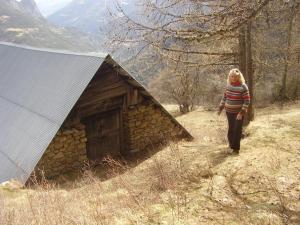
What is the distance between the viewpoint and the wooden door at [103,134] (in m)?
10.1

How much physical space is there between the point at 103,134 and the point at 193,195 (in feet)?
17.0

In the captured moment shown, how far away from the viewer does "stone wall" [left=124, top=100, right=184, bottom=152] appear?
1073cm

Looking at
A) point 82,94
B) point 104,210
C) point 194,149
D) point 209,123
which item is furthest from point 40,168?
point 209,123

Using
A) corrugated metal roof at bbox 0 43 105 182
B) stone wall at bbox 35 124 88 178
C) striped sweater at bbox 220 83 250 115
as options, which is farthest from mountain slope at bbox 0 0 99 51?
striped sweater at bbox 220 83 250 115

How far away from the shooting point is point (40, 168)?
862 centimetres

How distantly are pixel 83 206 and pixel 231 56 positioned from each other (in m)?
6.85

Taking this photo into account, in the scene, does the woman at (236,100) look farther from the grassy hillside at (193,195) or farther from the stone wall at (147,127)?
the stone wall at (147,127)

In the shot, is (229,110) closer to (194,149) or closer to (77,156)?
(194,149)

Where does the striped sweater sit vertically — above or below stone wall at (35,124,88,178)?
above

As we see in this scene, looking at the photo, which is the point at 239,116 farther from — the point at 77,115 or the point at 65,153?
the point at 65,153

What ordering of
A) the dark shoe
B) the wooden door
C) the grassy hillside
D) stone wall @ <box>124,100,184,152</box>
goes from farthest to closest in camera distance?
1. stone wall @ <box>124,100,184,152</box>
2. the wooden door
3. the dark shoe
4. the grassy hillside

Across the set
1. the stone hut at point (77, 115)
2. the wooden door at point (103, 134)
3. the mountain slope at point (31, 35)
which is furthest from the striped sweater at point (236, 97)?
the mountain slope at point (31, 35)

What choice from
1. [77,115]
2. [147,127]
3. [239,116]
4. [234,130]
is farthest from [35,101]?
[239,116]

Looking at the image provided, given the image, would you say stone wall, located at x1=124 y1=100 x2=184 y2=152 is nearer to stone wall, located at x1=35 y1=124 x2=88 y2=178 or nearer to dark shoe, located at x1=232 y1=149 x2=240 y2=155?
stone wall, located at x1=35 y1=124 x2=88 y2=178
